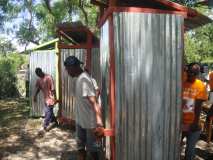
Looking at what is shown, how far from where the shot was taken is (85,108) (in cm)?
631

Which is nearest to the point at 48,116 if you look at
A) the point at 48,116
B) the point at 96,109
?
the point at 48,116

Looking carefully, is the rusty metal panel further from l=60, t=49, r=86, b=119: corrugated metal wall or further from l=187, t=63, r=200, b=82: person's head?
l=187, t=63, r=200, b=82: person's head

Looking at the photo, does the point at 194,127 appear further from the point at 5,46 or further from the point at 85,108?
the point at 5,46

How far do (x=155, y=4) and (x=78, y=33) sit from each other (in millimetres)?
5414

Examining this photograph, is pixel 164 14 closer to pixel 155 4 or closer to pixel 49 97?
pixel 155 4

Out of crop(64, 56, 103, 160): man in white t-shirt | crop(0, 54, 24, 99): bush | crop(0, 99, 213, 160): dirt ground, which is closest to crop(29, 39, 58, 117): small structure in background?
crop(0, 99, 213, 160): dirt ground

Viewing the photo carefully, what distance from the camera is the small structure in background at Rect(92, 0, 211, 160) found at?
18.8 ft

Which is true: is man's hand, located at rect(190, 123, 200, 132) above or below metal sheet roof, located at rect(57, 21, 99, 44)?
below

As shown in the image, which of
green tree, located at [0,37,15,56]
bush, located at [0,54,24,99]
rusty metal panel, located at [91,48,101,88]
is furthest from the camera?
green tree, located at [0,37,15,56]

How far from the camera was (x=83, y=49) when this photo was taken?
1089 cm

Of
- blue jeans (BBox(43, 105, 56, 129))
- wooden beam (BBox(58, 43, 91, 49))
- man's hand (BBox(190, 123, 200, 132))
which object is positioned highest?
wooden beam (BBox(58, 43, 91, 49))

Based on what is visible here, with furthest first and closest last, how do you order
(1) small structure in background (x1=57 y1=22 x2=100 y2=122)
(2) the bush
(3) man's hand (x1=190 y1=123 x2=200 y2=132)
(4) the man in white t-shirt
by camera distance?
(2) the bush
(1) small structure in background (x1=57 y1=22 x2=100 y2=122)
(3) man's hand (x1=190 y1=123 x2=200 y2=132)
(4) the man in white t-shirt

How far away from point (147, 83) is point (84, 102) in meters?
1.05

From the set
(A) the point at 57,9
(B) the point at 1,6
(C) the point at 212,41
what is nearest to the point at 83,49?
(B) the point at 1,6
